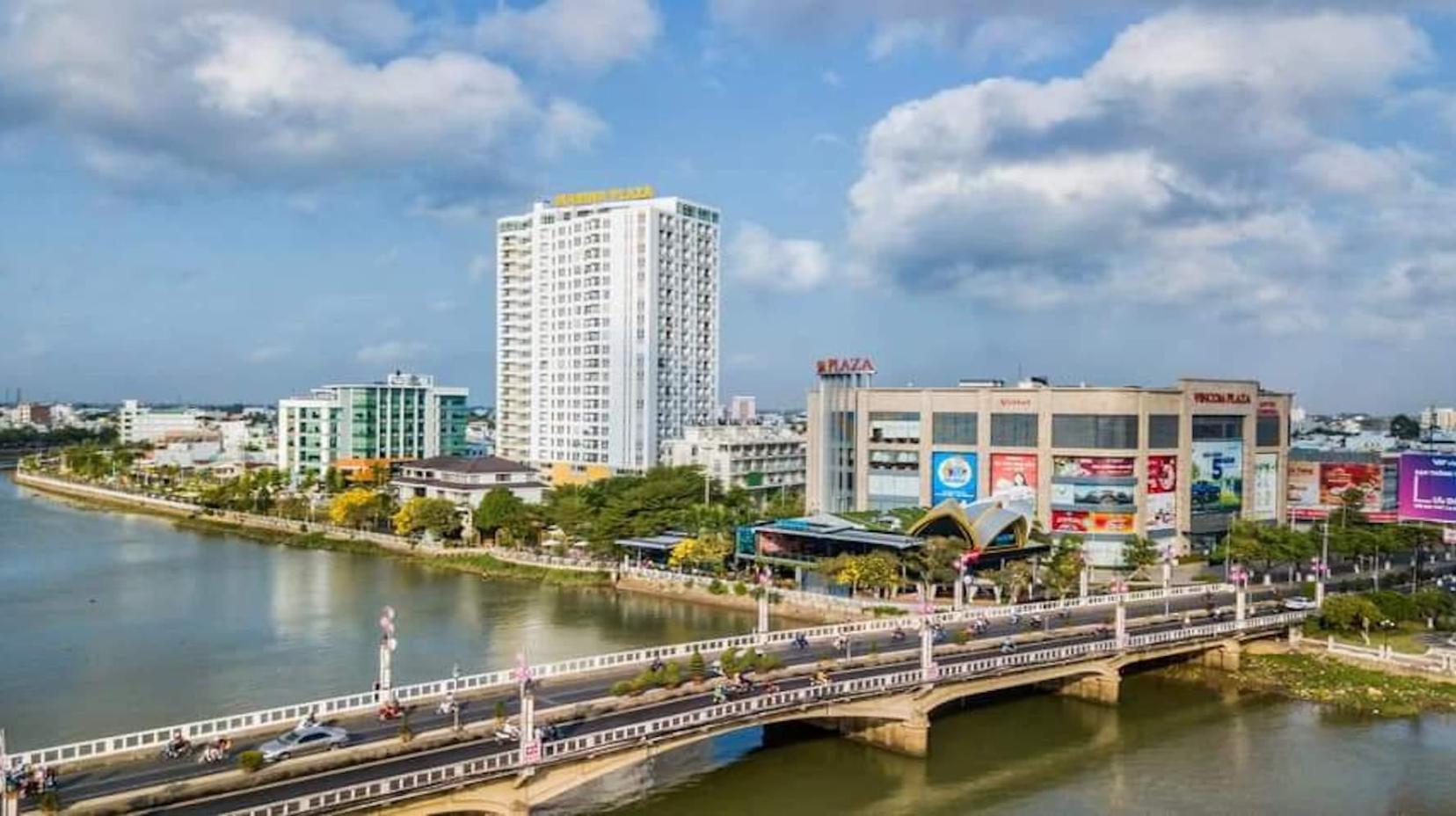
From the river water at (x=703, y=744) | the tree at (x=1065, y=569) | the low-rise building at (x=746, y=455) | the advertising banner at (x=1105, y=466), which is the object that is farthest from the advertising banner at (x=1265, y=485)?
the low-rise building at (x=746, y=455)

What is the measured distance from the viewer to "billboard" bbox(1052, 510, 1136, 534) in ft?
281

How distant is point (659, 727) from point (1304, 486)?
86524 millimetres

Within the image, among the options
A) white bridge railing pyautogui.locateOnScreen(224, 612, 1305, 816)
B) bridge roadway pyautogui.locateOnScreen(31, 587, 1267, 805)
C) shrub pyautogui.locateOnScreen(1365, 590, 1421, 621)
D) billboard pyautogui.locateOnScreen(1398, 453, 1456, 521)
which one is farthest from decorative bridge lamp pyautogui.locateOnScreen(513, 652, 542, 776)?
billboard pyautogui.locateOnScreen(1398, 453, 1456, 521)

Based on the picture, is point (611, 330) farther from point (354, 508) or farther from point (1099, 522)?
point (1099, 522)

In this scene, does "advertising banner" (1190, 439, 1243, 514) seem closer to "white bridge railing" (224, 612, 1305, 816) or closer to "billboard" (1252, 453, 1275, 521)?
"billboard" (1252, 453, 1275, 521)

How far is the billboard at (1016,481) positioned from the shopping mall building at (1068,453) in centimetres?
8

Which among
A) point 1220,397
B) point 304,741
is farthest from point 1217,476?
point 304,741

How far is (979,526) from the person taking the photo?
247 feet

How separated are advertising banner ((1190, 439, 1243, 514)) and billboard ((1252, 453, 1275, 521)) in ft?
8.65

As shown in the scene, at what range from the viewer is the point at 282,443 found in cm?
14638

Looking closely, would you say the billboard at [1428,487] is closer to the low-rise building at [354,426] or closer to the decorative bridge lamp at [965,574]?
the decorative bridge lamp at [965,574]

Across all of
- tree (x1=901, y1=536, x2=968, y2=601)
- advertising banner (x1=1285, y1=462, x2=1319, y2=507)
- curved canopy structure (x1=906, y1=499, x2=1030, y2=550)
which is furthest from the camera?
advertising banner (x1=1285, y1=462, x2=1319, y2=507)

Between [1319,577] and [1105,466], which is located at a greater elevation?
[1105,466]

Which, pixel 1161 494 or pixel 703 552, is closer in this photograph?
pixel 703 552
